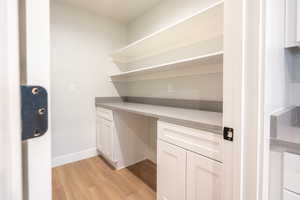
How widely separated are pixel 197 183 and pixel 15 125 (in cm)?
102

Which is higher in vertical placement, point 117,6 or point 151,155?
point 117,6

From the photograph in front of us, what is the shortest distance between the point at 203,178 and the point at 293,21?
111 centimetres

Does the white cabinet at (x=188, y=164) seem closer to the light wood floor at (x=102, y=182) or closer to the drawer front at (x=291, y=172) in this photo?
the drawer front at (x=291, y=172)

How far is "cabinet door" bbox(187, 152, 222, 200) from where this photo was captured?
2.82 ft

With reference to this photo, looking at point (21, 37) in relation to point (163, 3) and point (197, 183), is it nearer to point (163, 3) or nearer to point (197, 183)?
point (197, 183)

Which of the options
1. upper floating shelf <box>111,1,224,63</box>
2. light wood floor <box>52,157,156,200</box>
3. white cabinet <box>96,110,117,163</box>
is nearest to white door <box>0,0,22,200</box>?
upper floating shelf <box>111,1,224,63</box>

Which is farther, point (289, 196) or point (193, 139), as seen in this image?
point (193, 139)

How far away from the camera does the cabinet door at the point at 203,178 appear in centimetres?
86

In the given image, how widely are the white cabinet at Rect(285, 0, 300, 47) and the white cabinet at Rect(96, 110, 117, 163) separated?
1.83 m

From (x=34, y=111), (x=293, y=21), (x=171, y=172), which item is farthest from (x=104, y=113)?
(x=293, y=21)

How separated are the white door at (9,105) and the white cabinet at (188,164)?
0.87 m

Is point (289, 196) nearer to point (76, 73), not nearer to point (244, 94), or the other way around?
point (244, 94)

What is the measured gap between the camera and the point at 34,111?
255mm

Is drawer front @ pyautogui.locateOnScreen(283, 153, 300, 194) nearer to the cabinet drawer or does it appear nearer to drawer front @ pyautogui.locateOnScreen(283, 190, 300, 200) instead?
drawer front @ pyautogui.locateOnScreen(283, 190, 300, 200)
